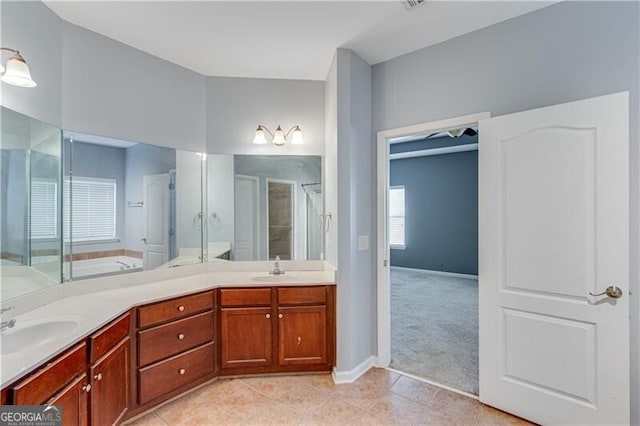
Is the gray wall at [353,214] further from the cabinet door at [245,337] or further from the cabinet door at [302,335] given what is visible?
the cabinet door at [245,337]

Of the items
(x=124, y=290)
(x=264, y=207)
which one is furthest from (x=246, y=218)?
(x=124, y=290)

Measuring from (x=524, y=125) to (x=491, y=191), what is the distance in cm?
47

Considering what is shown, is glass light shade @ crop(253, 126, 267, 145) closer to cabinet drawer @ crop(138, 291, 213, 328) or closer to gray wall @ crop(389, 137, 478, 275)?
cabinet drawer @ crop(138, 291, 213, 328)

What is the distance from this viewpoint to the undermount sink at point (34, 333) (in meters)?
1.53

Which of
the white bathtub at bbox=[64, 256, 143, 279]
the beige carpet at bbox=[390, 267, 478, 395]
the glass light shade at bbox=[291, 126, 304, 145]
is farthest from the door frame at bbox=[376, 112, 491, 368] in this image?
the white bathtub at bbox=[64, 256, 143, 279]

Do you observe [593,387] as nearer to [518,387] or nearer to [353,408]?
[518,387]

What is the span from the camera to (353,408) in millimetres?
2199

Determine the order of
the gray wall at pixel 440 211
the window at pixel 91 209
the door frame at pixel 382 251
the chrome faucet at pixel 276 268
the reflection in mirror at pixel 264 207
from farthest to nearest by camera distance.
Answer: the gray wall at pixel 440 211 → the reflection in mirror at pixel 264 207 → the chrome faucet at pixel 276 268 → the door frame at pixel 382 251 → the window at pixel 91 209

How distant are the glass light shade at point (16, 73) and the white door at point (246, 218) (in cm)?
167

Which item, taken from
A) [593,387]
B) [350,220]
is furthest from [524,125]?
[593,387]

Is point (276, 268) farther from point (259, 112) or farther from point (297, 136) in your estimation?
point (259, 112)

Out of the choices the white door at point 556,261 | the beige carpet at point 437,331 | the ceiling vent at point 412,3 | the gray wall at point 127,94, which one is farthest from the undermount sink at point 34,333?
the ceiling vent at point 412,3

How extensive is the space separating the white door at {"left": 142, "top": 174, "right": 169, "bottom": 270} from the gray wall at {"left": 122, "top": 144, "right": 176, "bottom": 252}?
0.04 metres

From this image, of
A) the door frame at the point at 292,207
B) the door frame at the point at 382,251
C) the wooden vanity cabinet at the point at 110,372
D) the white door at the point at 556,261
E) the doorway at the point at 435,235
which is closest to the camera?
the wooden vanity cabinet at the point at 110,372
